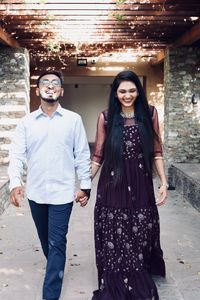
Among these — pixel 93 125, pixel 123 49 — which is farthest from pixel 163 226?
pixel 93 125

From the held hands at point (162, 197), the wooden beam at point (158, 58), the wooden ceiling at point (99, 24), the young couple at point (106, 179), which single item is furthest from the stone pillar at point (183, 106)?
the young couple at point (106, 179)

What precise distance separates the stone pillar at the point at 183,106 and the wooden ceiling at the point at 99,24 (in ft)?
0.94

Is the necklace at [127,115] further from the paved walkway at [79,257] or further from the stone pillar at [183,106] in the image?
the stone pillar at [183,106]

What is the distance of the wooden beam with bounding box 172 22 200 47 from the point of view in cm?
690

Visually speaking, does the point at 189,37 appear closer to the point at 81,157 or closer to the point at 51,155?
the point at 81,157

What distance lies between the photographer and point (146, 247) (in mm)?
3146

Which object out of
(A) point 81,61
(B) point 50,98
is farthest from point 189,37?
(B) point 50,98

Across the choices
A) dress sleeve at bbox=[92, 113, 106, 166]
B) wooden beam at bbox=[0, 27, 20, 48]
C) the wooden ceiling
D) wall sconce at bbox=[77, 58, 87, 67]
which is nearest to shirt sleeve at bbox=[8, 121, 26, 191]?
dress sleeve at bbox=[92, 113, 106, 166]

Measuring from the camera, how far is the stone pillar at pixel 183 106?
8.51m

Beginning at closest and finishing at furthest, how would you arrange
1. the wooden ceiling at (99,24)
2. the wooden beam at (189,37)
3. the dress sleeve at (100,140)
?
the dress sleeve at (100,140) < the wooden ceiling at (99,24) < the wooden beam at (189,37)

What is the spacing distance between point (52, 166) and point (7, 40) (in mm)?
4945

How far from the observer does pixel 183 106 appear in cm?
A: 856

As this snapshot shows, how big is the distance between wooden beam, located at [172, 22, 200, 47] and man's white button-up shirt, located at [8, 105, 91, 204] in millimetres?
4223

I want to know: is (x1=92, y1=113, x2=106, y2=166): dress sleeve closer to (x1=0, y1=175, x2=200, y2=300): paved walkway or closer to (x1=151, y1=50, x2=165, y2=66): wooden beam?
(x1=0, y1=175, x2=200, y2=300): paved walkway
